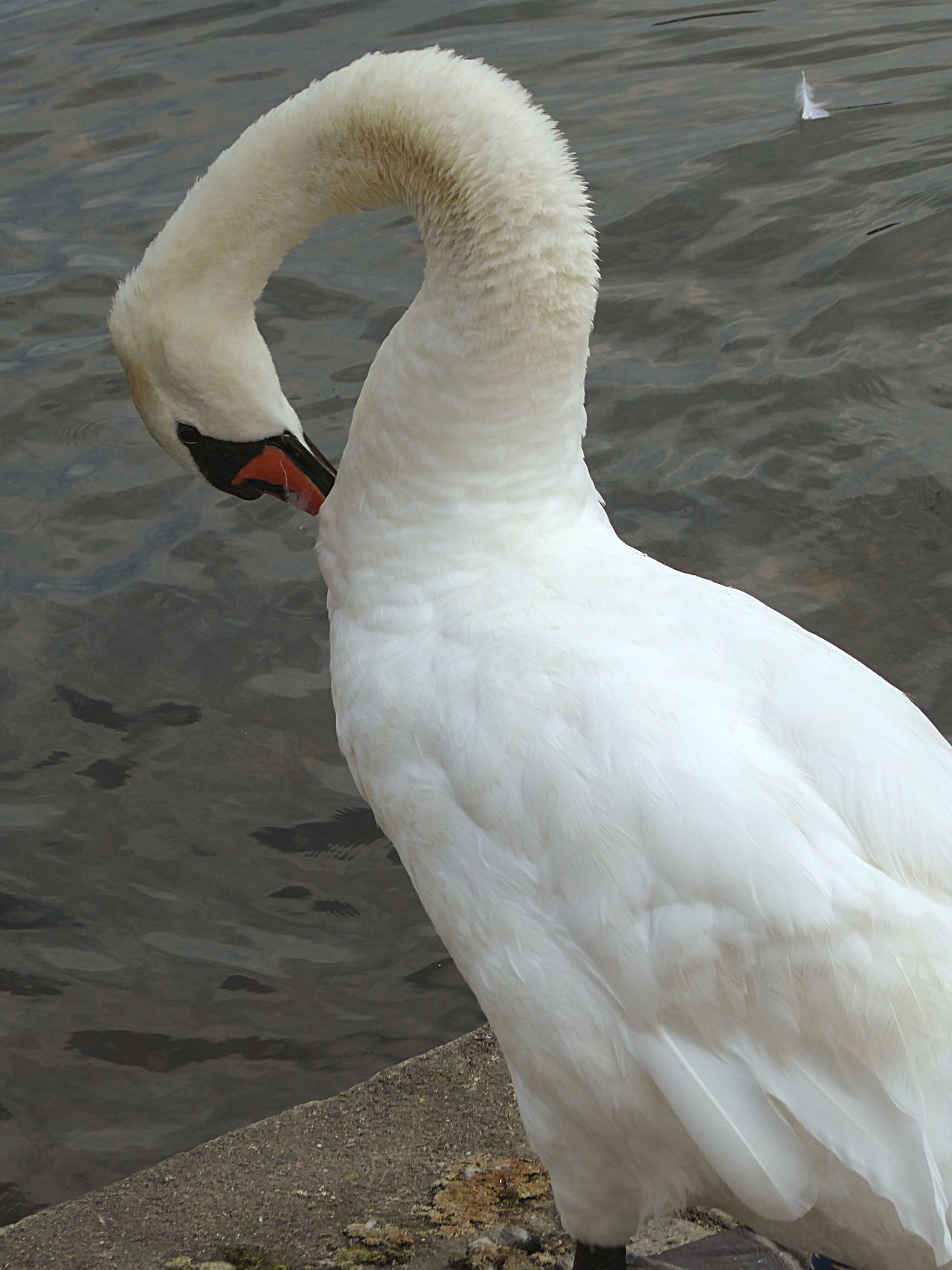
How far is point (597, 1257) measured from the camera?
118 inches

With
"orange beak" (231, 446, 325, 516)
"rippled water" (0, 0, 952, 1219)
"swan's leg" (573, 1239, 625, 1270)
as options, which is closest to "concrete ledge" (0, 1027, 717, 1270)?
"swan's leg" (573, 1239, 625, 1270)

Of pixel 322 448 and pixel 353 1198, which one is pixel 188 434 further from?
pixel 322 448

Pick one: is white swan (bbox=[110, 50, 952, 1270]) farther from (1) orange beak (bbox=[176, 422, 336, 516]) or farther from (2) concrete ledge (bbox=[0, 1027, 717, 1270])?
(2) concrete ledge (bbox=[0, 1027, 717, 1270])

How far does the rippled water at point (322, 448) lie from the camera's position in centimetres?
461

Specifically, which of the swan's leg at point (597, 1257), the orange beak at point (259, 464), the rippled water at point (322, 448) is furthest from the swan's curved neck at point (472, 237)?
the rippled water at point (322, 448)

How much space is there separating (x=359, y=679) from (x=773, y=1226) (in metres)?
1.21

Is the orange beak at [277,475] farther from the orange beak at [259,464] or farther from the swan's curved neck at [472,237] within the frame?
the swan's curved neck at [472,237]

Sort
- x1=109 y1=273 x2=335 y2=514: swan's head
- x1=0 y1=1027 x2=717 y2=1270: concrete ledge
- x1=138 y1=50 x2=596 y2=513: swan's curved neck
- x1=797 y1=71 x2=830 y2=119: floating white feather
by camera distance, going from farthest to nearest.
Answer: x1=797 y1=71 x2=830 y2=119: floating white feather → x1=109 y1=273 x2=335 y2=514: swan's head → x1=0 y1=1027 x2=717 y2=1270: concrete ledge → x1=138 y1=50 x2=596 y2=513: swan's curved neck

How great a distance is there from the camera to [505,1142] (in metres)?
3.60

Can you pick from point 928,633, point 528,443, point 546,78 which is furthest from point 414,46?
point 528,443

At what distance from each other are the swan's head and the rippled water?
1691 millimetres

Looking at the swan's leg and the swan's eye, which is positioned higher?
the swan's eye

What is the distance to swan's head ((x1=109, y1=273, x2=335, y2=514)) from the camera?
343 cm

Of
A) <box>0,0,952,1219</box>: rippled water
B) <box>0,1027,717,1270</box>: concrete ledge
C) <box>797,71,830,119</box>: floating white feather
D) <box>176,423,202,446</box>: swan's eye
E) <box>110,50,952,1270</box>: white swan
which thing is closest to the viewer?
<box>110,50,952,1270</box>: white swan
